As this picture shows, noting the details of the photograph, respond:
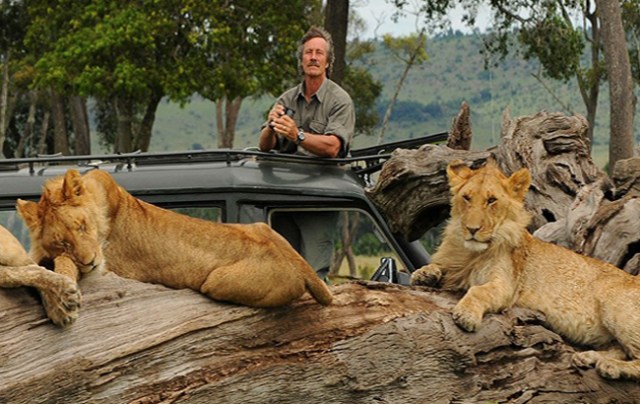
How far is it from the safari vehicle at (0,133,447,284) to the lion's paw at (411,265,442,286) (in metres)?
1.36

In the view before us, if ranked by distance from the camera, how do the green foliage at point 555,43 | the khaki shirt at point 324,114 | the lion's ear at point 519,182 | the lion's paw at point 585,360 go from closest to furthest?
the lion's paw at point 585,360, the lion's ear at point 519,182, the khaki shirt at point 324,114, the green foliage at point 555,43

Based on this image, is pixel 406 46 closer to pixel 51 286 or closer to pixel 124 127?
pixel 124 127

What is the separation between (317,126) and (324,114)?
0.29 ft

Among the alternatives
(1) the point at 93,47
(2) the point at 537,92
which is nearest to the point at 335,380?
(1) the point at 93,47

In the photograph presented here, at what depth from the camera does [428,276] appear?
5688 millimetres

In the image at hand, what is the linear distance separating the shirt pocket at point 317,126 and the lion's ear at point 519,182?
217 centimetres

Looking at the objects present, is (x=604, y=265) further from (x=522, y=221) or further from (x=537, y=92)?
(x=537, y=92)

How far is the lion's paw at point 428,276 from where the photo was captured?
5.69m

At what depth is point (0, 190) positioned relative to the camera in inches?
287

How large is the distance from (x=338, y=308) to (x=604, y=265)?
1382mm

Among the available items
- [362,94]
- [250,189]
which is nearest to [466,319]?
[250,189]

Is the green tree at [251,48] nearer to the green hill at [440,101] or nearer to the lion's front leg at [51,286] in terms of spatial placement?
the lion's front leg at [51,286]

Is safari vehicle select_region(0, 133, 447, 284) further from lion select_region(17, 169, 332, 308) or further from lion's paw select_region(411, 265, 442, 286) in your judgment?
lion select_region(17, 169, 332, 308)

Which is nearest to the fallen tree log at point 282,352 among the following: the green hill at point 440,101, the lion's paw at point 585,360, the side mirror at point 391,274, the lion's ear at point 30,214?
the lion's paw at point 585,360
